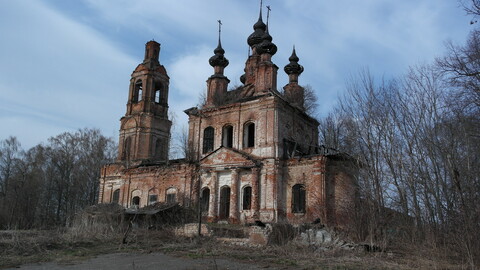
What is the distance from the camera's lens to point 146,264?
34.5ft

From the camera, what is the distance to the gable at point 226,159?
73.0ft

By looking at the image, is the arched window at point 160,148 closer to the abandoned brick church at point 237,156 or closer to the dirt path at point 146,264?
the abandoned brick church at point 237,156

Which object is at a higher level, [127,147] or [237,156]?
[127,147]

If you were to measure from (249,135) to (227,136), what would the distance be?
1427mm

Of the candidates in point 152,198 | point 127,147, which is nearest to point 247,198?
point 152,198

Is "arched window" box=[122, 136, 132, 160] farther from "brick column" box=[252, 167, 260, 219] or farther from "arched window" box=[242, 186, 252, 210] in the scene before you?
"brick column" box=[252, 167, 260, 219]

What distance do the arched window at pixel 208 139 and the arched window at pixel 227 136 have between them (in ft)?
3.12

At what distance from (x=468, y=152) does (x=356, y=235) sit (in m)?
5.35

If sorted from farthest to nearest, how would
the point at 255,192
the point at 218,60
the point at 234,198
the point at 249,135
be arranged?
the point at 218,60 → the point at 249,135 → the point at 234,198 → the point at 255,192

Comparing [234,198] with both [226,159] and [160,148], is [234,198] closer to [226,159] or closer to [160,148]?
[226,159]

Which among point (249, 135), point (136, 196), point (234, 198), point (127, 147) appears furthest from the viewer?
point (127, 147)

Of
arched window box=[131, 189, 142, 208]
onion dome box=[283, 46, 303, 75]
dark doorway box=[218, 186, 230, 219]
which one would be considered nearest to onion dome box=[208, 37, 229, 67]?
onion dome box=[283, 46, 303, 75]

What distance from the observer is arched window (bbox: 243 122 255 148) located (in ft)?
78.4

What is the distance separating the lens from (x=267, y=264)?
35.1 ft
